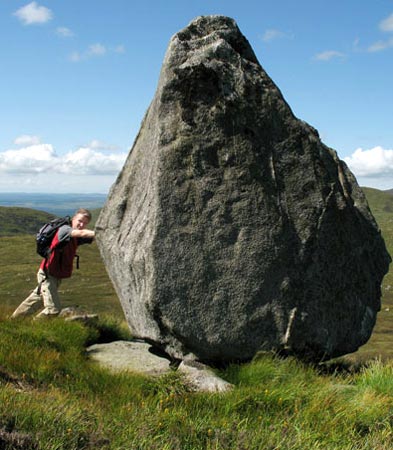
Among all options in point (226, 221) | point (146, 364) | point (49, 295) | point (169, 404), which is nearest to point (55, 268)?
point (49, 295)

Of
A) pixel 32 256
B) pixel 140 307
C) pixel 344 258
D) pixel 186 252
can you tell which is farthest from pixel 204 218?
pixel 32 256

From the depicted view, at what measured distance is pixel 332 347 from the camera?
13.5 metres

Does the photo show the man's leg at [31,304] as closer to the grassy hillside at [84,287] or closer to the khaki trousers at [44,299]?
the khaki trousers at [44,299]

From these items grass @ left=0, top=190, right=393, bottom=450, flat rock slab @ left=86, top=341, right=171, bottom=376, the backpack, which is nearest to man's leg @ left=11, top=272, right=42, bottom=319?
the backpack

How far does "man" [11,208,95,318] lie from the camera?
14445 mm

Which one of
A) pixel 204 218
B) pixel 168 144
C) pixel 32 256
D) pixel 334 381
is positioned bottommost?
pixel 32 256

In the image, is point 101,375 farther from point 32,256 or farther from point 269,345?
point 32,256

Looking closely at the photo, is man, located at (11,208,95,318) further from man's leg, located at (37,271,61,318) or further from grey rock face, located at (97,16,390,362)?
grey rock face, located at (97,16,390,362)

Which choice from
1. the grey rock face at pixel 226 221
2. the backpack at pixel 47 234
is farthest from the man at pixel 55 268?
the grey rock face at pixel 226 221

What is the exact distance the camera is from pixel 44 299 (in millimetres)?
Result: 14781

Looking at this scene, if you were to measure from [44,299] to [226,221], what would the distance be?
235 inches

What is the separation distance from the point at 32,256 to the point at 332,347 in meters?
152

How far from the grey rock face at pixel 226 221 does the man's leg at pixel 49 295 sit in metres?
2.40

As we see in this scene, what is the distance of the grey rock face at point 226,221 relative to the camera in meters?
11.9
